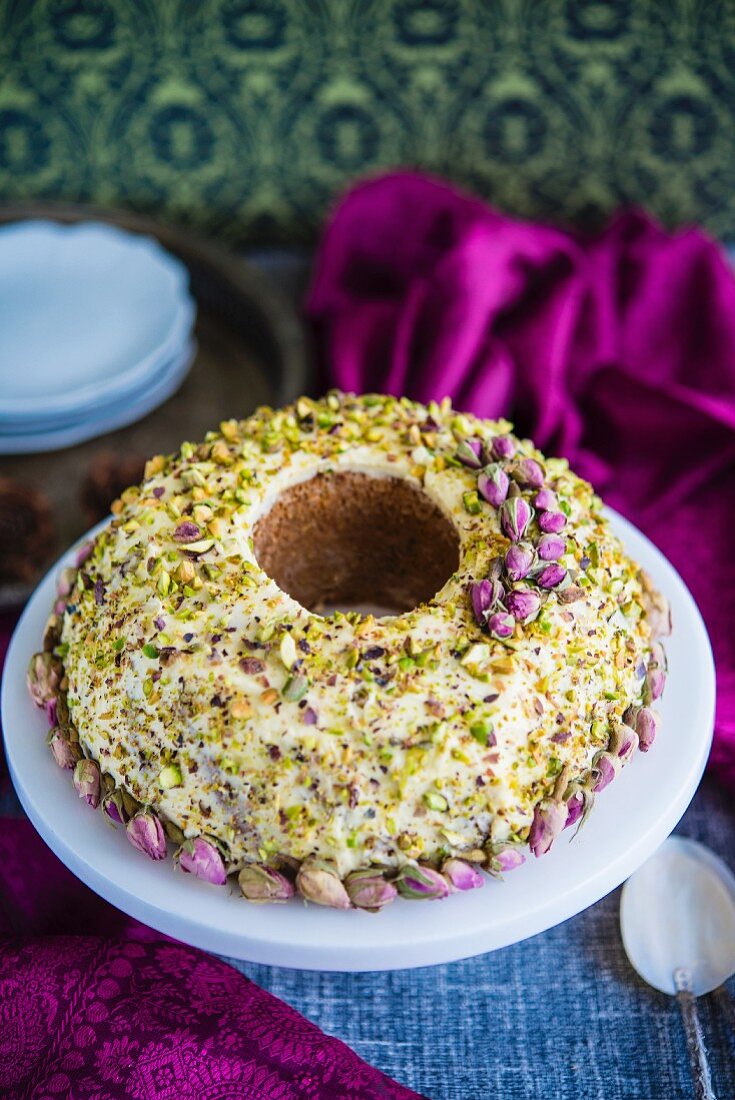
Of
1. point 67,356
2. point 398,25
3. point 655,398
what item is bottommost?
point 67,356

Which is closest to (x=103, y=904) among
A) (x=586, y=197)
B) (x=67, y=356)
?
(x=67, y=356)

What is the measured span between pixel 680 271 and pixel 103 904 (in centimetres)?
114

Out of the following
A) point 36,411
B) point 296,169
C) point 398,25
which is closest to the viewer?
point 36,411

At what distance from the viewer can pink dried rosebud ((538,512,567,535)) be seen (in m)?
0.86

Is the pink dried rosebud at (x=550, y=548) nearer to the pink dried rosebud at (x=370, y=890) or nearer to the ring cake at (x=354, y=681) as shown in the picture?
the ring cake at (x=354, y=681)

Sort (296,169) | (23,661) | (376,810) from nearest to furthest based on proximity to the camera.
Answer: (376,810) < (23,661) < (296,169)

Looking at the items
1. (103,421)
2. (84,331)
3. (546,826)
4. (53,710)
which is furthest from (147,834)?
(84,331)

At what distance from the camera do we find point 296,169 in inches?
68.9

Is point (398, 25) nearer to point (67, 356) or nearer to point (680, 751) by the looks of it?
point (67, 356)

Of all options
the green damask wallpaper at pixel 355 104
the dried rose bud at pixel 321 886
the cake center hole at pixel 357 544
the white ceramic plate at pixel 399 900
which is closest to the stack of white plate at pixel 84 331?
the green damask wallpaper at pixel 355 104

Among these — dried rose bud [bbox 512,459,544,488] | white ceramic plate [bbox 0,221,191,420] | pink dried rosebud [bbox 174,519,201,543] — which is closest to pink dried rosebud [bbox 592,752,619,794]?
dried rose bud [bbox 512,459,544,488]

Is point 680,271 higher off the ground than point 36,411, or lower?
higher

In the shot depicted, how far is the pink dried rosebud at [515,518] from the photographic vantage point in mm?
847

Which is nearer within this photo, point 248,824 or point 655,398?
point 248,824
